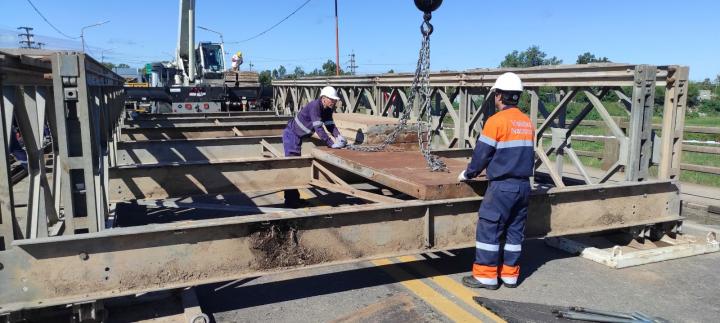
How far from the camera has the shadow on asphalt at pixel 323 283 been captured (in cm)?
468

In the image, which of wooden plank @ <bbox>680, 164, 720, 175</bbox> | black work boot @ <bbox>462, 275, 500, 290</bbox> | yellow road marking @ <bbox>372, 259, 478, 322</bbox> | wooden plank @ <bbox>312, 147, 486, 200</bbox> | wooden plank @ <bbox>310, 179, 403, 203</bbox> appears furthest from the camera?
wooden plank @ <bbox>680, 164, 720, 175</bbox>

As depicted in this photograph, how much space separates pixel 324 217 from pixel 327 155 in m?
2.15

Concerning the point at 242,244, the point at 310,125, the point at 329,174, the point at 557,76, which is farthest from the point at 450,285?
the point at 310,125

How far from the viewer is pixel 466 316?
4273 millimetres

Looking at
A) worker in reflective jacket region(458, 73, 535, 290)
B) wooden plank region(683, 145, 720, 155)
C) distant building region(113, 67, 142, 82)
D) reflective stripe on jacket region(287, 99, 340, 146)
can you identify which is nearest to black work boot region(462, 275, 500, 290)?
worker in reflective jacket region(458, 73, 535, 290)

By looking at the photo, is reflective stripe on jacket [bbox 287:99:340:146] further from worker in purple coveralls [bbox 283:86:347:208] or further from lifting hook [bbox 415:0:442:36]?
lifting hook [bbox 415:0:442:36]

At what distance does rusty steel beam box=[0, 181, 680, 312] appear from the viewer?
3484mm

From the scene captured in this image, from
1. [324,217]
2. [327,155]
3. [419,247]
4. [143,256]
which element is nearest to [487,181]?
[419,247]

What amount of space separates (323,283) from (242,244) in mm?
1293

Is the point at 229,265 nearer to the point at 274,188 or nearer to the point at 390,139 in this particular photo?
the point at 274,188

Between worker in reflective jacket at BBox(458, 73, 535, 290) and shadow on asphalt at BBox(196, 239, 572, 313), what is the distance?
2.22 feet

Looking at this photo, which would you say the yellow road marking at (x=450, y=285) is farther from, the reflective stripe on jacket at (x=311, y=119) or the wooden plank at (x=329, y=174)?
the reflective stripe on jacket at (x=311, y=119)

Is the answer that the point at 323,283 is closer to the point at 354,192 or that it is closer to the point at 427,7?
the point at 354,192

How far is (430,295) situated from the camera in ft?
15.5
